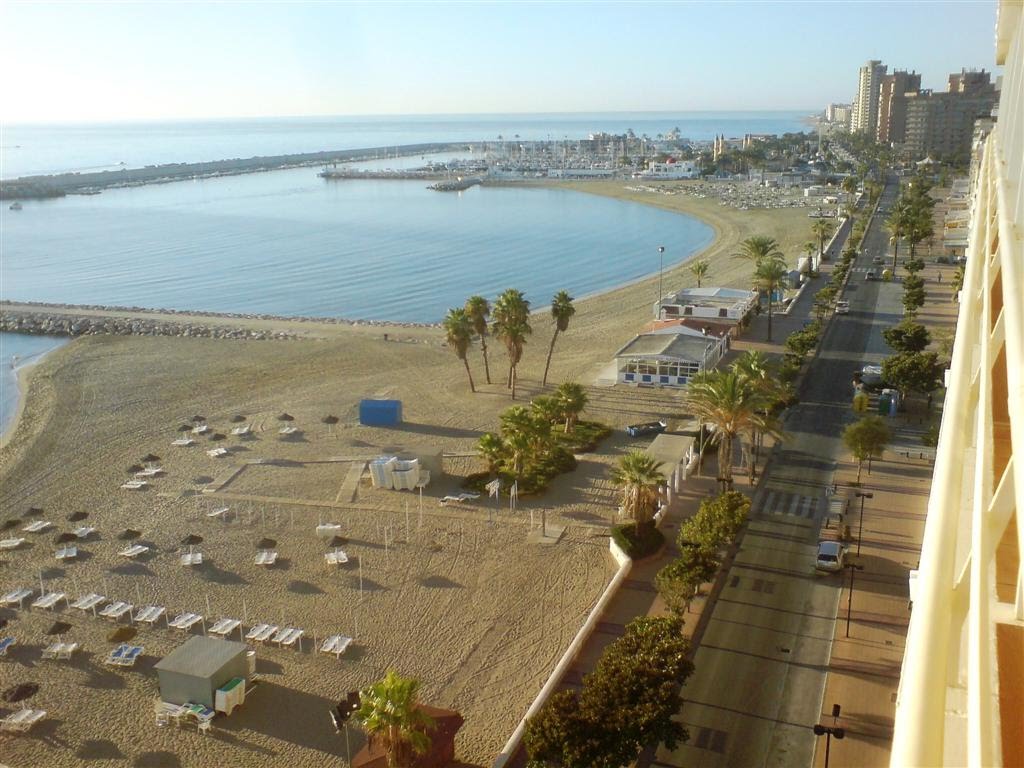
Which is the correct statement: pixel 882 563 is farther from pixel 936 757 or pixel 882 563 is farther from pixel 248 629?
pixel 936 757

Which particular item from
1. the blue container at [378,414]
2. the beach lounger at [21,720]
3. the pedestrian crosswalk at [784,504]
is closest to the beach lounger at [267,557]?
the beach lounger at [21,720]

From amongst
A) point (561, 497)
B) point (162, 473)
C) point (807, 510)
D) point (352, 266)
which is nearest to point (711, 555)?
point (807, 510)

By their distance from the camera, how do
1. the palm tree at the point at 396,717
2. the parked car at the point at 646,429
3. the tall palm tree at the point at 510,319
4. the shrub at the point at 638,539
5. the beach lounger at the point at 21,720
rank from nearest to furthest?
the palm tree at the point at 396,717
the beach lounger at the point at 21,720
the shrub at the point at 638,539
the parked car at the point at 646,429
the tall palm tree at the point at 510,319

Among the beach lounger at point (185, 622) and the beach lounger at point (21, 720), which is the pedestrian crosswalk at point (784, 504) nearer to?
the beach lounger at point (185, 622)

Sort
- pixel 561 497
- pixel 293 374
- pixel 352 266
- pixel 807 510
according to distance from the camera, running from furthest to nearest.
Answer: pixel 352 266
pixel 293 374
pixel 561 497
pixel 807 510

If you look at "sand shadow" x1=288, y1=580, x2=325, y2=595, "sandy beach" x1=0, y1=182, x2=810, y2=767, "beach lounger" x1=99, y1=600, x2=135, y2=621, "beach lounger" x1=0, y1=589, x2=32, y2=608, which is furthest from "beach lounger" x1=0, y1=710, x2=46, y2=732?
"sand shadow" x1=288, y1=580, x2=325, y2=595

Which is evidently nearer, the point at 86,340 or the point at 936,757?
the point at 936,757

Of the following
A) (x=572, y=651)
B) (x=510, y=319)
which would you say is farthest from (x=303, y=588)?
(x=510, y=319)
